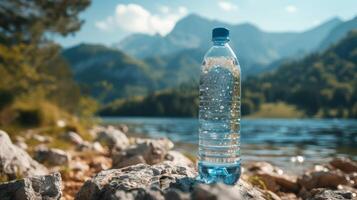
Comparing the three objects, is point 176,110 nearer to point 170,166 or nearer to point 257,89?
point 257,89

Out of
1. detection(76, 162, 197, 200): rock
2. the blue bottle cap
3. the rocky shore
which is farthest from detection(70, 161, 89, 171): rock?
the blue bottle cap

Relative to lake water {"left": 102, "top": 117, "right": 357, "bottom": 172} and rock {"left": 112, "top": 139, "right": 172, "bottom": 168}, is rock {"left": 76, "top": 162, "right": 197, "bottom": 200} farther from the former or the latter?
lake water {"left": 102, "top": 117, "right": 357, "bottom": 172}

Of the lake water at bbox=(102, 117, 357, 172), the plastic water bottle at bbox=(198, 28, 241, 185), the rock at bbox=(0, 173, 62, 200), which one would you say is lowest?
the lake water at bbox=(102, 117, 357, 172)

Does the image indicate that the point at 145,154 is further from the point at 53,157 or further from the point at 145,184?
the point at 145,184

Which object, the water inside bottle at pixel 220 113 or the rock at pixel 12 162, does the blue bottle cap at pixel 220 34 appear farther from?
the rock at pixel 12 162

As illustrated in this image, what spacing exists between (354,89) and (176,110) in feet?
205

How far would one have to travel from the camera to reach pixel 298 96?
16388 cm

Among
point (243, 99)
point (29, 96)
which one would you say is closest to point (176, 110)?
point (243, 99)

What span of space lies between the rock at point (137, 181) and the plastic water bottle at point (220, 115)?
0.27m

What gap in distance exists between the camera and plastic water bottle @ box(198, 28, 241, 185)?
14.6ft

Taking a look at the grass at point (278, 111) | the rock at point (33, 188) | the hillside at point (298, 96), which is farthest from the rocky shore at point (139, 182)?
the grass at point (278, 111)

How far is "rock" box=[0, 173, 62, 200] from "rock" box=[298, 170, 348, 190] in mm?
6447

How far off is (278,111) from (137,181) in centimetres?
15874

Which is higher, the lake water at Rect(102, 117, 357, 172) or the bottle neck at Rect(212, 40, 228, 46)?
the bottle neck at Rect(212, 40, 228, 46)
